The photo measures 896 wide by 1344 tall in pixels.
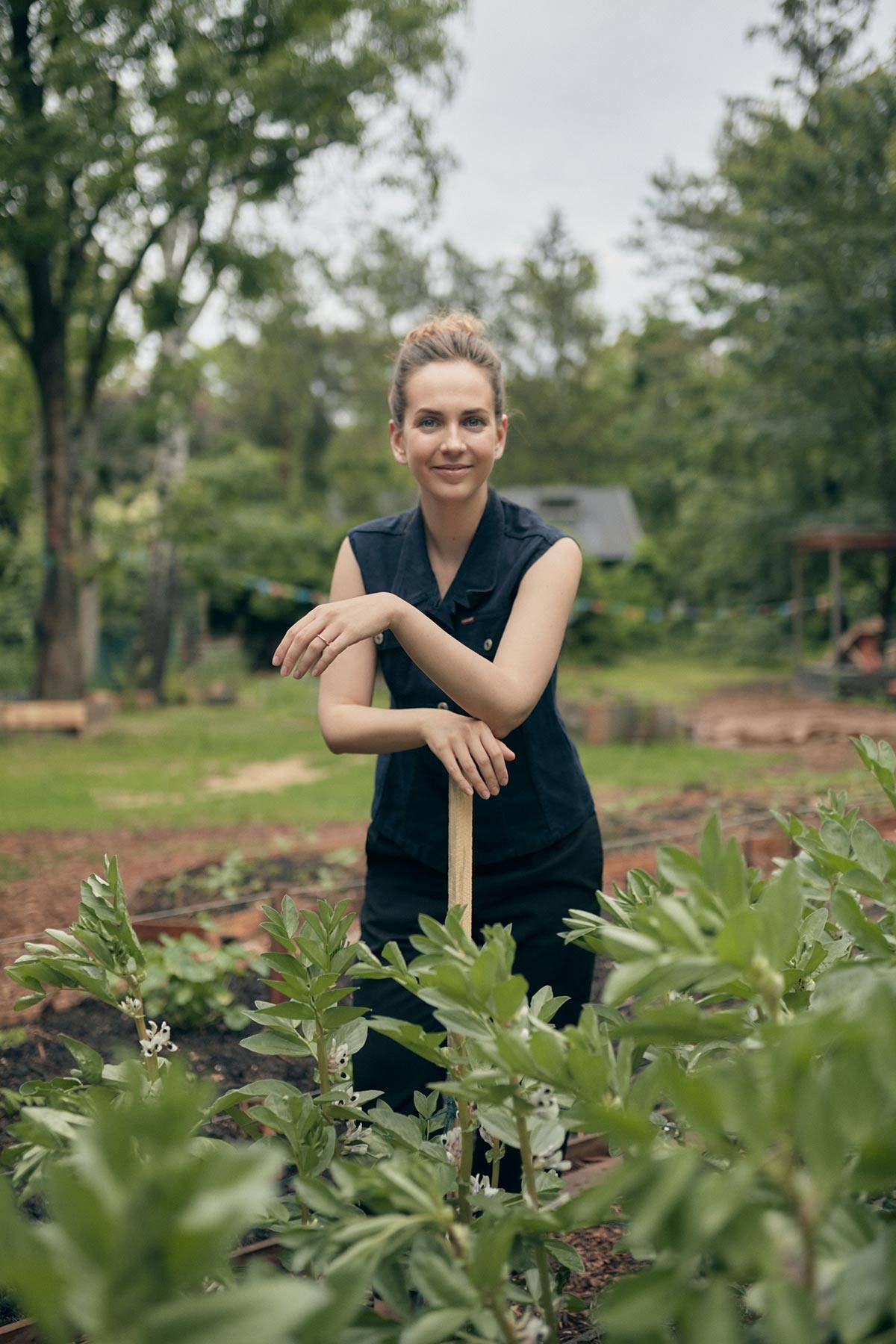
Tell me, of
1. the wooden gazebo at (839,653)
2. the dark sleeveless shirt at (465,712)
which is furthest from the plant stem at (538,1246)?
the wooden gazebo at (839,653)

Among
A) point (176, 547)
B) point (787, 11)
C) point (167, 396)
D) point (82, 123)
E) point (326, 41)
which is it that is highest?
point (787, 11)

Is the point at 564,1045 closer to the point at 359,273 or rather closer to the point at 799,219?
the point at 799,219

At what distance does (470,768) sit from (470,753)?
0.12ft

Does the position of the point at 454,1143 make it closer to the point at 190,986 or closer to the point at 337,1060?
the point at 337,1060

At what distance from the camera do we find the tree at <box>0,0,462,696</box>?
11.0 meters

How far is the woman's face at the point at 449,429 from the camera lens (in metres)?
2.17

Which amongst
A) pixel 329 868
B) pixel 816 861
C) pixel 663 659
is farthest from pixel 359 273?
pixel 816 861

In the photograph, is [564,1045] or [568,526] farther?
[568,526]

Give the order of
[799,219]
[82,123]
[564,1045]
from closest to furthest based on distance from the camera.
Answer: [564,1045]
[82,123]
[799,219]

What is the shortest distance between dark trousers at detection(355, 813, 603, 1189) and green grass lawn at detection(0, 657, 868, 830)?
17.6 feet

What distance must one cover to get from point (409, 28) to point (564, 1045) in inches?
607

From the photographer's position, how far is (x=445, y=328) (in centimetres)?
233

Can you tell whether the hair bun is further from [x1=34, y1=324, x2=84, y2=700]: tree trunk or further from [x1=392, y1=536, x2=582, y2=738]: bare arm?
[x1=34, y1=324, x2=84, y2=700]: tree trunk

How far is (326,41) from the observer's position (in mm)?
12648
